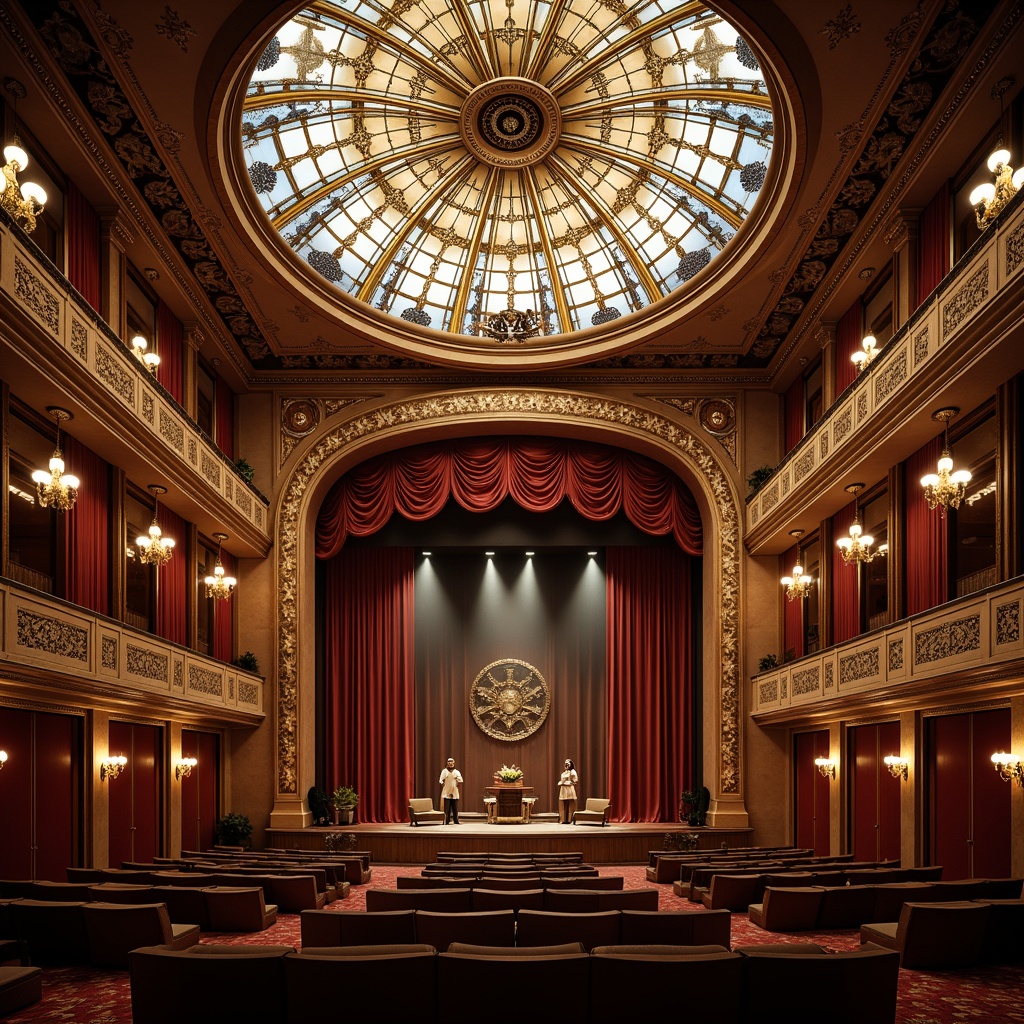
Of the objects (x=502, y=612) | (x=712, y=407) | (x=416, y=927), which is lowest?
(x=416, y=927)

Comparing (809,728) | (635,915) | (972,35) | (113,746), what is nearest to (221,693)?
(113,746)

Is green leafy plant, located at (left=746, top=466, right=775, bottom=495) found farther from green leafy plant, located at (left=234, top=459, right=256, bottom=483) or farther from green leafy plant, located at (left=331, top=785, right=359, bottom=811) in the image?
green leafy plant, located at (left=331, top=785, right=359, bottom=811)

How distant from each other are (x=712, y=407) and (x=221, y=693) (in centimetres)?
1116

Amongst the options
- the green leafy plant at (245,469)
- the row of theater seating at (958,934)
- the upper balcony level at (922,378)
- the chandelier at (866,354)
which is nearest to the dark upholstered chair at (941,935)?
the row of theater seating at (958,934)

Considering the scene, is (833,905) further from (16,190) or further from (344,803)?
(344,803)

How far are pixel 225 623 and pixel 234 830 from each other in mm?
3832

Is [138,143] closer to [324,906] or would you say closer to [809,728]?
[324,906]

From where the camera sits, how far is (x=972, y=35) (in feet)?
39.0

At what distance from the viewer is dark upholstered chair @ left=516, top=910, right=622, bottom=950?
7844mm

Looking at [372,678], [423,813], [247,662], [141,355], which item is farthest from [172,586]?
[423,813]

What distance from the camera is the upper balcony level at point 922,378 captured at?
10.8m

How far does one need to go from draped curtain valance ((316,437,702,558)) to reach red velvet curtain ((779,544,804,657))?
7.12 feet

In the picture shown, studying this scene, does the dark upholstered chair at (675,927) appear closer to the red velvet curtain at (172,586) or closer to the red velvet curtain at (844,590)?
the red velvet curtain at (844,590)

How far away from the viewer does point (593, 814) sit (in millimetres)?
22484
